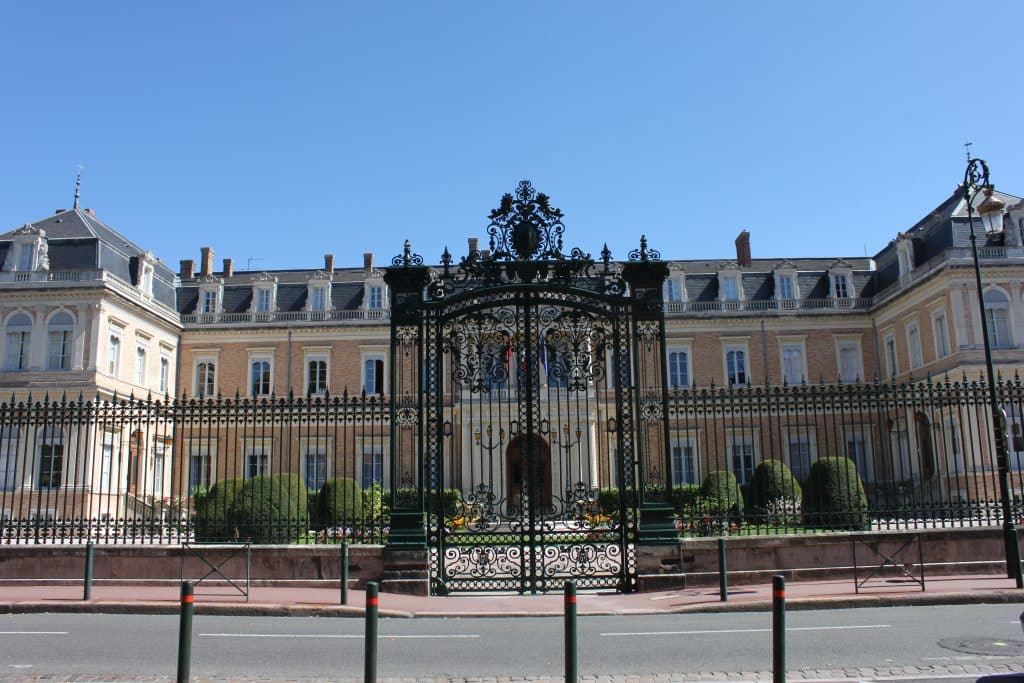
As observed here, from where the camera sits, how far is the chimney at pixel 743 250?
1793 inches

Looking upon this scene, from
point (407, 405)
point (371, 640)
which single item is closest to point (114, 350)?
Result: point (407, 405)

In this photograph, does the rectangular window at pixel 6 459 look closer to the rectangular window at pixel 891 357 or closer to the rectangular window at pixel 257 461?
the rectangular window at pixel 257 461

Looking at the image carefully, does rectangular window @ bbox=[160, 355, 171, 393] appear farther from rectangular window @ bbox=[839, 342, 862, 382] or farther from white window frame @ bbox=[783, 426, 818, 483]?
rectangular window @ bbox=[839, 342, 862, 382]

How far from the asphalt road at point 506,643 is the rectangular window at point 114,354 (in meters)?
27.0

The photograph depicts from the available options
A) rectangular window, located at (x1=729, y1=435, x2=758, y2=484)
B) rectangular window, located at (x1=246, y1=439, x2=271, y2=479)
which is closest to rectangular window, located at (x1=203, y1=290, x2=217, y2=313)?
rectangular window, located at (x1=246, y1=439, x2=271, y2=479)

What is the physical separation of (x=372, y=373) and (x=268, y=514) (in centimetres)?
2692

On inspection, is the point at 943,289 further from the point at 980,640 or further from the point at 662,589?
the point at 980,640

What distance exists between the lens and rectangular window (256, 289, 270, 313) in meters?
43.5

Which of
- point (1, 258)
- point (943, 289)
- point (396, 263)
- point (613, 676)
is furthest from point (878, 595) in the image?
point (1, 258)

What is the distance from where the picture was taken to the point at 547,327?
44.9ft

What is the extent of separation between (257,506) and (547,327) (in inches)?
268

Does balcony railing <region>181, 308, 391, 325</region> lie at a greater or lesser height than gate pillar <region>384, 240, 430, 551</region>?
greater

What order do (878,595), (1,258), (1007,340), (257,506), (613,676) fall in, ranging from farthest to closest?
1. (1,258)
2. (1007,340)
3. (257,506)
4. (878,595)
5. (613,676)

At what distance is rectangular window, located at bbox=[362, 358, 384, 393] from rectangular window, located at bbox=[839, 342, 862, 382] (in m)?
22.1
